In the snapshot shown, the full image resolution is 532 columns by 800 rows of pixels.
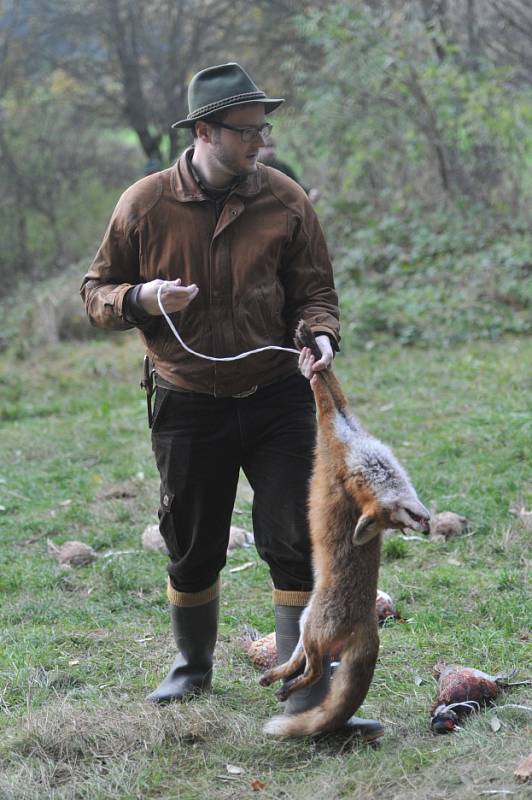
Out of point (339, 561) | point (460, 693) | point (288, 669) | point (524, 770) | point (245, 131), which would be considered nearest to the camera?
point (524, 770)

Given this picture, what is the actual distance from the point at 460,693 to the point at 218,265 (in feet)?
6.31

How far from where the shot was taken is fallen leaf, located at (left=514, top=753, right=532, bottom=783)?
3.13 metres

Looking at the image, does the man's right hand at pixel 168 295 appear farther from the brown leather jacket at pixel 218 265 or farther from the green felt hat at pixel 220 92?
the green felt hat at pixel 220 92

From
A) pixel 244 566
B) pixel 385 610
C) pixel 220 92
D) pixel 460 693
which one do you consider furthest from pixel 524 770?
pixel 244 566

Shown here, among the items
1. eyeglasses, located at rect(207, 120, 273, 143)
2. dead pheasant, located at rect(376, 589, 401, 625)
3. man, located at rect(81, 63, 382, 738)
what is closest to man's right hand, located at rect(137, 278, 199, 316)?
man, located at rect(81, 63, 382, 738)

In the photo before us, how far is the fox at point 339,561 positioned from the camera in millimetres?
3469

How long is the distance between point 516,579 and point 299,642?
79.1 inches

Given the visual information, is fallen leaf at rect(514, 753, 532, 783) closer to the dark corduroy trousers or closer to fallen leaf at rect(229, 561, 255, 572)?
the dark corduroy trousers

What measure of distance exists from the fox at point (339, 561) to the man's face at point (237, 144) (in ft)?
2.16

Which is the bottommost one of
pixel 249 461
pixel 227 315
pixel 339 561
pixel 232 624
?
pixel 232 624

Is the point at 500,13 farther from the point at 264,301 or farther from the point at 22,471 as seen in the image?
the point at 264,301

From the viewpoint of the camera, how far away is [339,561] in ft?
11.6

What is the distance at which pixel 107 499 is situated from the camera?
7.39m

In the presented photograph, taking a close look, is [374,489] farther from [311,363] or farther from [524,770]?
[524,770]
